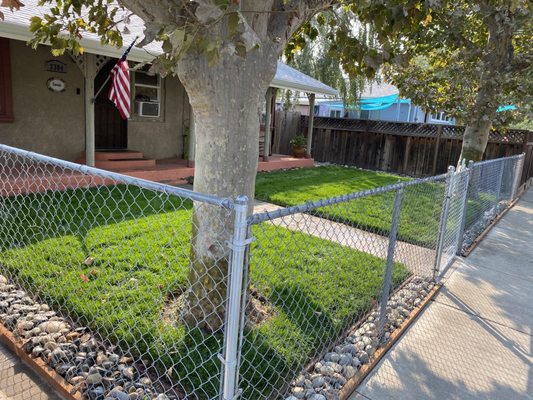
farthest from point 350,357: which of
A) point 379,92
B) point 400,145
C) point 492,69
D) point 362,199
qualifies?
point 379,92

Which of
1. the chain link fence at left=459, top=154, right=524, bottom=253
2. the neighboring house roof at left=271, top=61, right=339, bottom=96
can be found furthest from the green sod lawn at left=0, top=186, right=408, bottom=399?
the neighboring house roof at left=271, top=61, right=339, bottom=96

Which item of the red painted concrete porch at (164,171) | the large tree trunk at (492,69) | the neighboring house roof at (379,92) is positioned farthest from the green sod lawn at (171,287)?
the neighboring house roof at (379,92)

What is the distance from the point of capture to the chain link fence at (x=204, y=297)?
254cm

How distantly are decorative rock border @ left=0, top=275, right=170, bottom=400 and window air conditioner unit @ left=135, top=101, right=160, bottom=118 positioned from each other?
7.23m

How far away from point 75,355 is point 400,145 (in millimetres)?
13862

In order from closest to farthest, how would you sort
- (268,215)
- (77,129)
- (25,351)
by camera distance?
1. (268,215)
2. (25,351)
3. (77,129)

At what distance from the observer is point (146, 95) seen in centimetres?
1021

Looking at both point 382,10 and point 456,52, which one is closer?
point 382,10

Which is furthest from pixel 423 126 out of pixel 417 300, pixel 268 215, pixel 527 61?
pixel 268 215

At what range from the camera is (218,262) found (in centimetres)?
303

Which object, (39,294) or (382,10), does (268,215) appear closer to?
(382,10)

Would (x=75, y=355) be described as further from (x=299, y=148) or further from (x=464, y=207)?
(x=299, y=148)

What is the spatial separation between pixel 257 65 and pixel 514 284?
4.17 meters

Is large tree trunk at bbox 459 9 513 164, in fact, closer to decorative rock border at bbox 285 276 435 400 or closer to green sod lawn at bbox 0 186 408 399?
green sod lawn at bbox 0 186 408 399
